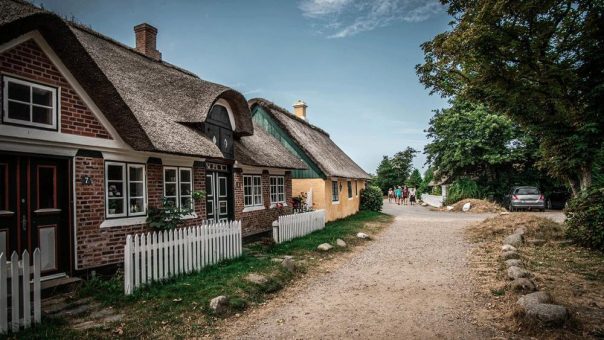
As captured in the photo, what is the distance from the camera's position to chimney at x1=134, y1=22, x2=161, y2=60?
1302 centimetres

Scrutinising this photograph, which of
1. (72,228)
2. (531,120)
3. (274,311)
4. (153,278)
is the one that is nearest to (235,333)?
(274,311)

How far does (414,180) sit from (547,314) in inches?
2266

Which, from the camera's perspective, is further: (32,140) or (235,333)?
(32,140)

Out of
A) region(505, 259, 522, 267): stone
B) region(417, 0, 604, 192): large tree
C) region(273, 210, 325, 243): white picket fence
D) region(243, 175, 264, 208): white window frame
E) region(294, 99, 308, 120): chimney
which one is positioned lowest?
region(505, 259, 522, 267): stone

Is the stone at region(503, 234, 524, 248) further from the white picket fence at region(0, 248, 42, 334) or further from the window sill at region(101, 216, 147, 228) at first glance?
the white picket fence at region(0, 248, 42, 334)

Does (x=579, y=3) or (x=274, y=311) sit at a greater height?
(x=579, y=3)

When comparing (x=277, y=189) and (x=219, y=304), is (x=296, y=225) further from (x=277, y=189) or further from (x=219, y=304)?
(x=219, y=304)

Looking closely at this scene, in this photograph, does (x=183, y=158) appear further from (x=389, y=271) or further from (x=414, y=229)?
(x=414, y=229)

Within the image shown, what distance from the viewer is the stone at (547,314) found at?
4574 millimetres

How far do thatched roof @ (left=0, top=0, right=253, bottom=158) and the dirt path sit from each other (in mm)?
4322

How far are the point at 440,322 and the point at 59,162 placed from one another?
7.43 m

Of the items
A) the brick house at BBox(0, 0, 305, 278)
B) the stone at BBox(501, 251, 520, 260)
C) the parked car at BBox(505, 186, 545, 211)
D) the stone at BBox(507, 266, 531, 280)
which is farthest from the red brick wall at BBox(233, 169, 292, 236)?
the parked car at BBox(505, 186, 545, 211)

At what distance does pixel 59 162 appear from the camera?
678cm

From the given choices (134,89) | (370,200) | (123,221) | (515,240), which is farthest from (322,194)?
(123,221)
